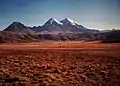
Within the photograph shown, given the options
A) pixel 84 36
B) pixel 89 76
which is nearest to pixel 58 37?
pixel 84 36

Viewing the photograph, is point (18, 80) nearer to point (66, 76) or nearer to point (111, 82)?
point (66, 76)

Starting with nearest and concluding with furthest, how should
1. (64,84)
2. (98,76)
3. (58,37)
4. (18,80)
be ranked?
(64,84) → (18,80) → (98,76) → (58,37)

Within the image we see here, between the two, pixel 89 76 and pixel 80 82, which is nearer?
pixel 80 82

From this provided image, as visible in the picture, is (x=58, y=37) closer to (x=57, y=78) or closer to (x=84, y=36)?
(x=84, y=36)

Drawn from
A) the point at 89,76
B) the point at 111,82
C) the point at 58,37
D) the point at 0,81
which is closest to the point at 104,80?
the point at 111,82

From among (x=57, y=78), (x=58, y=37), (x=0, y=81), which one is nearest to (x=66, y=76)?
(x=57, y=78)

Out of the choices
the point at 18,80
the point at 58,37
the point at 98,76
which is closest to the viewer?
the point at 18,80

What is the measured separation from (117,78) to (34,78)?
4.15 meters

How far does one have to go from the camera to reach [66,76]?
1136cm

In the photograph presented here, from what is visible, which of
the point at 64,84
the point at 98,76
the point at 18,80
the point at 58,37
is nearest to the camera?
the point at 64,84

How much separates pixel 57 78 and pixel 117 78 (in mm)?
2991

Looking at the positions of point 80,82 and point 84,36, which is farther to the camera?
point 84,36

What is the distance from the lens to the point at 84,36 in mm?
161000

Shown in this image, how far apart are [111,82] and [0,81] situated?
5248 millimetres
